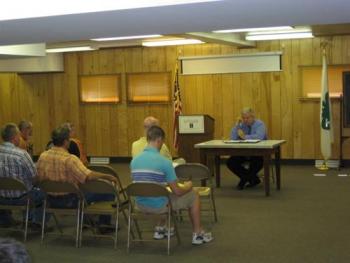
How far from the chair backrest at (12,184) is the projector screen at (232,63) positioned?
5983mm

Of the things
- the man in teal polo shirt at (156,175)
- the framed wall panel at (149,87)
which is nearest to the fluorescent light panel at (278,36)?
the framed wall panel at (149,87)

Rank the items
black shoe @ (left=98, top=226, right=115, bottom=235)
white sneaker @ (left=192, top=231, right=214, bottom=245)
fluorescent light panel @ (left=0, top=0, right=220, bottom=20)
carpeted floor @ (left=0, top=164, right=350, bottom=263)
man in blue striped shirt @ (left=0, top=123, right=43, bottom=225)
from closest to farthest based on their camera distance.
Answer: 1. fluorescent light panel @ (left=0, top=0, right=220, bottom=20)
2. carpeted floor @ (left=0, top=164, right=350, bottom=263)
3. white sneaker @ (left=192, top=231, right=214, bottom=245)
4. man in blue striped shirt @ (left=0, top=123, right=43, bottom=225)
5. black shoe @ (left=98, top=226, right=115, bottom=235)

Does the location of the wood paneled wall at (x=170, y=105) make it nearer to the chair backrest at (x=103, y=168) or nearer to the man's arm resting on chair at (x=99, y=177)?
the chair backrest at (x=103, y=168)

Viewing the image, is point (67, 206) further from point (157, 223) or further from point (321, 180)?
point (321, 180)

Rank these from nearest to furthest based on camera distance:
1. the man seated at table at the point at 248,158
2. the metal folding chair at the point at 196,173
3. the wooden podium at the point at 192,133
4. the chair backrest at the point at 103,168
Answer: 1. the metal folding chair at the point at 196,173
2. the chair backrest at the point at 103,168
3. the man seated at table at the point at 248,158
4. the wooden podium at the point at 192,133

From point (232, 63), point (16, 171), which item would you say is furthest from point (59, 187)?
Result: point (232, 63)

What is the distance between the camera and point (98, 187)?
4.98 m

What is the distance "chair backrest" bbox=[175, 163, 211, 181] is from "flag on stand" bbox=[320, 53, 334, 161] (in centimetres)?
442

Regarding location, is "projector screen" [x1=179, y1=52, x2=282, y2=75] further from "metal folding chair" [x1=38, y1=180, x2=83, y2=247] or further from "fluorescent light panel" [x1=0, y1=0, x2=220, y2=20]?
"fluorescent light panel" [x1=0, y1=0, x2=220, y2=20]

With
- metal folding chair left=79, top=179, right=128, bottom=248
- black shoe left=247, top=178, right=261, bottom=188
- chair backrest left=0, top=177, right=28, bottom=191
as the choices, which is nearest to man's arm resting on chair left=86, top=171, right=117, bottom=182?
metal folding chair left=79, top=179, right=128, bottom=248

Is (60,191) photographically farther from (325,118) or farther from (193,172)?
(325,118)

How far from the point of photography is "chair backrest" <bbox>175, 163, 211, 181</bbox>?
5746mm

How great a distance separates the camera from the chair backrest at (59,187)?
500 cm

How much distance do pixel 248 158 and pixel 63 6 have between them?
502cm
